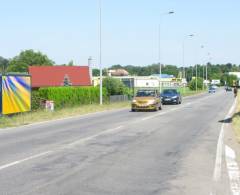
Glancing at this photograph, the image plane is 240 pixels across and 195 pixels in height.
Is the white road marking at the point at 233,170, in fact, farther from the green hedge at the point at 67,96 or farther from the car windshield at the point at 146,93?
the green hedge at the point at 67,96

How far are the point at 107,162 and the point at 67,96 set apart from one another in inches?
1217

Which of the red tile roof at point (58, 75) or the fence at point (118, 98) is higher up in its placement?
the red tile roof at point (58, 75)

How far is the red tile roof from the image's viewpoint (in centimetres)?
8481

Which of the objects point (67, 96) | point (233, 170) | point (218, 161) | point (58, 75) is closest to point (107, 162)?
point (218, 161)

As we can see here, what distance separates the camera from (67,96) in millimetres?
42875

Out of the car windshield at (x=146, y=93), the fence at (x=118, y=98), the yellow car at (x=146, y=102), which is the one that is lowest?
the fence at (x=118, y=98)

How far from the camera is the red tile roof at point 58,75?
84.8 m

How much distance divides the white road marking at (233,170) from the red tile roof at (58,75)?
231ft

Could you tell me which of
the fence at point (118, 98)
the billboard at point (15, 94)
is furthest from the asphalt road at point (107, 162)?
the fence at point (118, 98)

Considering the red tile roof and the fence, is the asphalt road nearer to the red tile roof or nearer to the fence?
the fence

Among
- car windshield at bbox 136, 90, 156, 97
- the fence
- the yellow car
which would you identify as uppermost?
car windshield at bbox 136, 90, 156, 97

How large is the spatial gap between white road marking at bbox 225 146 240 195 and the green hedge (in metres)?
24.3

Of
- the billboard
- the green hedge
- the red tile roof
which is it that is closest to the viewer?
the billboard

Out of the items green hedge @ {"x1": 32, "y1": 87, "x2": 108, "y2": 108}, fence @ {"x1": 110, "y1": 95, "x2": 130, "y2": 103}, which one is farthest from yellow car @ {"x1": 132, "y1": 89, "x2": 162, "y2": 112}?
fence @ {"x1": 110, "y1": 95, "x2": 130, "y2": 103}
